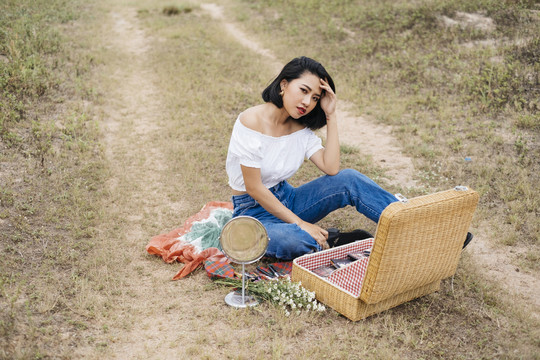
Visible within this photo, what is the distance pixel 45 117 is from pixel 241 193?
4268mm

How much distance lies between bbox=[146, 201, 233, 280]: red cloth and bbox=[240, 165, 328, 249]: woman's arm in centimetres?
61

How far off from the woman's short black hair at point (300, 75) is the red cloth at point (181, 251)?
135 centimetres

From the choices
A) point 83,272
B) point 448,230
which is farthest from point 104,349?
point 448,230

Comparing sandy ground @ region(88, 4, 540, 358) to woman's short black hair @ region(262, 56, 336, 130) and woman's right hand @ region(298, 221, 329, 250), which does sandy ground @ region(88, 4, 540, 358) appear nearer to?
woman's right hand @ region(298, 221, 329, 250)

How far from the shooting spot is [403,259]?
10.6 feet

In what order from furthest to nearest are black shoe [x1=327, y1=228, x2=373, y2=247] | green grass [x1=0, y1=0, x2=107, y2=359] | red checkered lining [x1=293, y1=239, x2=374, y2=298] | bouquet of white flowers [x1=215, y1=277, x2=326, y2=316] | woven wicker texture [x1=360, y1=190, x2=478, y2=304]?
1. black shoe [x1=327, y1=228, x2=373, y2=247]
2. red checkered lining [x1=293, y1=239, x2=374, y2=298]
3. bouquet of white flowers [x1=215, y1=277, x2=326, y2=316]
4. green grass [x1=0, y1=0, x2=107, y2=359]
5. woven wicker texture [x1=360, y1=190, x2=478, y2=304]

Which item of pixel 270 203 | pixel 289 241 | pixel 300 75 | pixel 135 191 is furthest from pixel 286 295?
pixel 135 191

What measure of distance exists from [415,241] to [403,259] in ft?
0.46

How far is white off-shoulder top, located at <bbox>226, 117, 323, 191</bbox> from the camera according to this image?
12.6 ft

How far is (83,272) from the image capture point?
4.05 m

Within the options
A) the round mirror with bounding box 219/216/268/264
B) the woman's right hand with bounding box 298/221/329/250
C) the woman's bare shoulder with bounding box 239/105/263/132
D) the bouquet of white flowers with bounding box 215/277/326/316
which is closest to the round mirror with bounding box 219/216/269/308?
the round mirror with bounding box 219/216/268/264

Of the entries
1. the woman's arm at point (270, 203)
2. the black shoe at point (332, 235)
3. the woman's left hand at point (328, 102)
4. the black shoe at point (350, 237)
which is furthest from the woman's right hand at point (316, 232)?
the woman's left hand at point (328, 102)

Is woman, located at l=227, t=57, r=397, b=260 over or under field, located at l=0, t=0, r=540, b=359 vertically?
over

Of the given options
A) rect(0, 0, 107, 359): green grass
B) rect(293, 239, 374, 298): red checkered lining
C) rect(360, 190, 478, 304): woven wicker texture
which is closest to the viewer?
rect(360, 190, 478, 304): woven wicker texture
